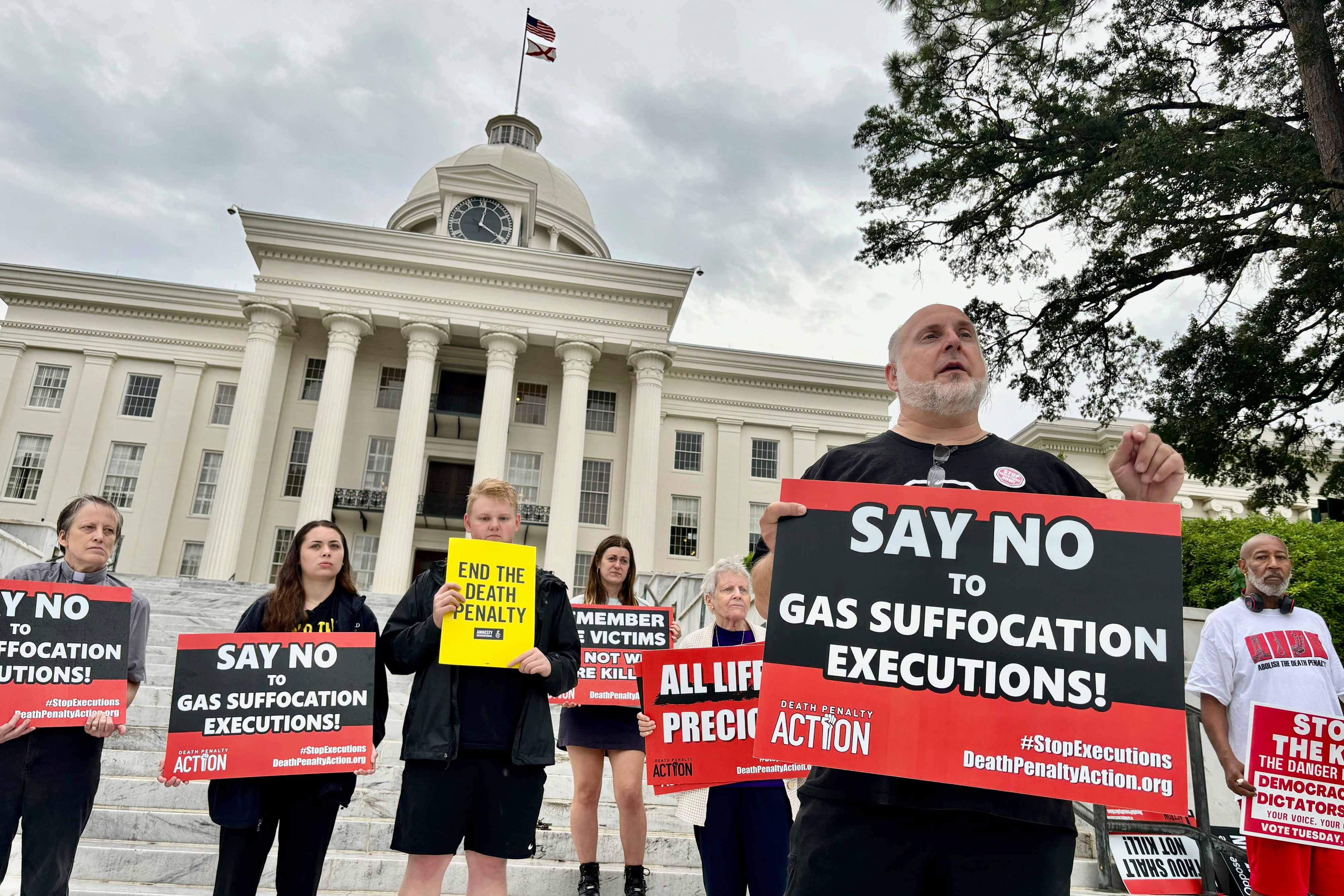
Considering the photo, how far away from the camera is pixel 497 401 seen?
1115 inches

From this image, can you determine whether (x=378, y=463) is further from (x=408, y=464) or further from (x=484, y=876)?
(x=484, y=876)

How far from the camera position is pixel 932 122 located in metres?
10.6

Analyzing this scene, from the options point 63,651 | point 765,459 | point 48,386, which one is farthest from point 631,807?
point 48,386

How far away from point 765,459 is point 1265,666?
98.9ft

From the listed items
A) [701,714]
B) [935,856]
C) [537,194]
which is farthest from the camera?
[537,194]

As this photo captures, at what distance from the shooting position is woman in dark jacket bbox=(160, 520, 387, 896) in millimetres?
3467

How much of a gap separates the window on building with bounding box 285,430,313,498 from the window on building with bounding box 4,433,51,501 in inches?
372

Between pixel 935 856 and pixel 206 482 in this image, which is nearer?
pixel 935 856

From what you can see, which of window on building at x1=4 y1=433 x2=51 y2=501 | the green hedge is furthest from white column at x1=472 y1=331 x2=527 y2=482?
the green hedge

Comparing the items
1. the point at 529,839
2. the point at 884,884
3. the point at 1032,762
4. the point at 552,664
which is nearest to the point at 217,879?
the point at 529,839

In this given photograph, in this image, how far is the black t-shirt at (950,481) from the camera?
75.1 inches

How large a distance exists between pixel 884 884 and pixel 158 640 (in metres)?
12.5

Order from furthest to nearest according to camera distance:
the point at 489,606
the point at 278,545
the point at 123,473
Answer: the point at 123,473, the point at 278,545, the point at 489,606

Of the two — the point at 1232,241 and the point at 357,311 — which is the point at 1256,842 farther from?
the point at 357,311
